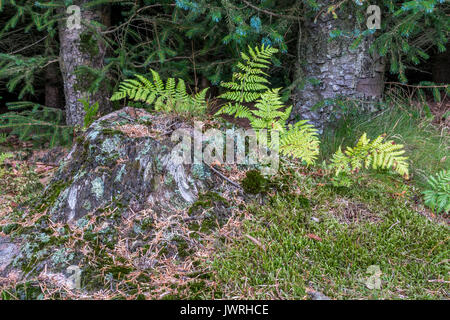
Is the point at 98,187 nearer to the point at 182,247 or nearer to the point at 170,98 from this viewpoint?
the point at 182,247

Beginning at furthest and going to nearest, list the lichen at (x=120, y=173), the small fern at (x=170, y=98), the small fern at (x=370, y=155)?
the small fern at (x=170, y=98), the lichen at (x=120, y=173), the small fern at (x=370, y=155)

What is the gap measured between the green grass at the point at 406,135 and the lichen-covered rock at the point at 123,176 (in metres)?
1.86

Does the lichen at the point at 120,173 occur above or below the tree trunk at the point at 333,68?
below

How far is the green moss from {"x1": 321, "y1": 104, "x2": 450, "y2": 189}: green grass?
112cm

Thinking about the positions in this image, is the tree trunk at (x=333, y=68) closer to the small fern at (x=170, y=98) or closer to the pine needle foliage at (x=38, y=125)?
the small fern at (x=170, y=98)

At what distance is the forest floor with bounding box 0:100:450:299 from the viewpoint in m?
2.13

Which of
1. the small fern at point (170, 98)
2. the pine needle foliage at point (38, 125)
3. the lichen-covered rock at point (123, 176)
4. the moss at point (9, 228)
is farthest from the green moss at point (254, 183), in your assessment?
the pine needle foliage at point (38, 125)

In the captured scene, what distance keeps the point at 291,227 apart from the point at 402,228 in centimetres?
95

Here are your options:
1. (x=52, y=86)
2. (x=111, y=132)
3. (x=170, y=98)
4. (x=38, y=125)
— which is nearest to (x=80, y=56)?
(x=38, y=125)

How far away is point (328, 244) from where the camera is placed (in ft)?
7.96

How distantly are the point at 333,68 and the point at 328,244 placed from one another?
281 centimetres

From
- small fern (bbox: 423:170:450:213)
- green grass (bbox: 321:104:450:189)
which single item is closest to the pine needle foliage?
green grass (bbox: 321:104:450:189)

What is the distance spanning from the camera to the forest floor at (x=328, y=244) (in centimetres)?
213
